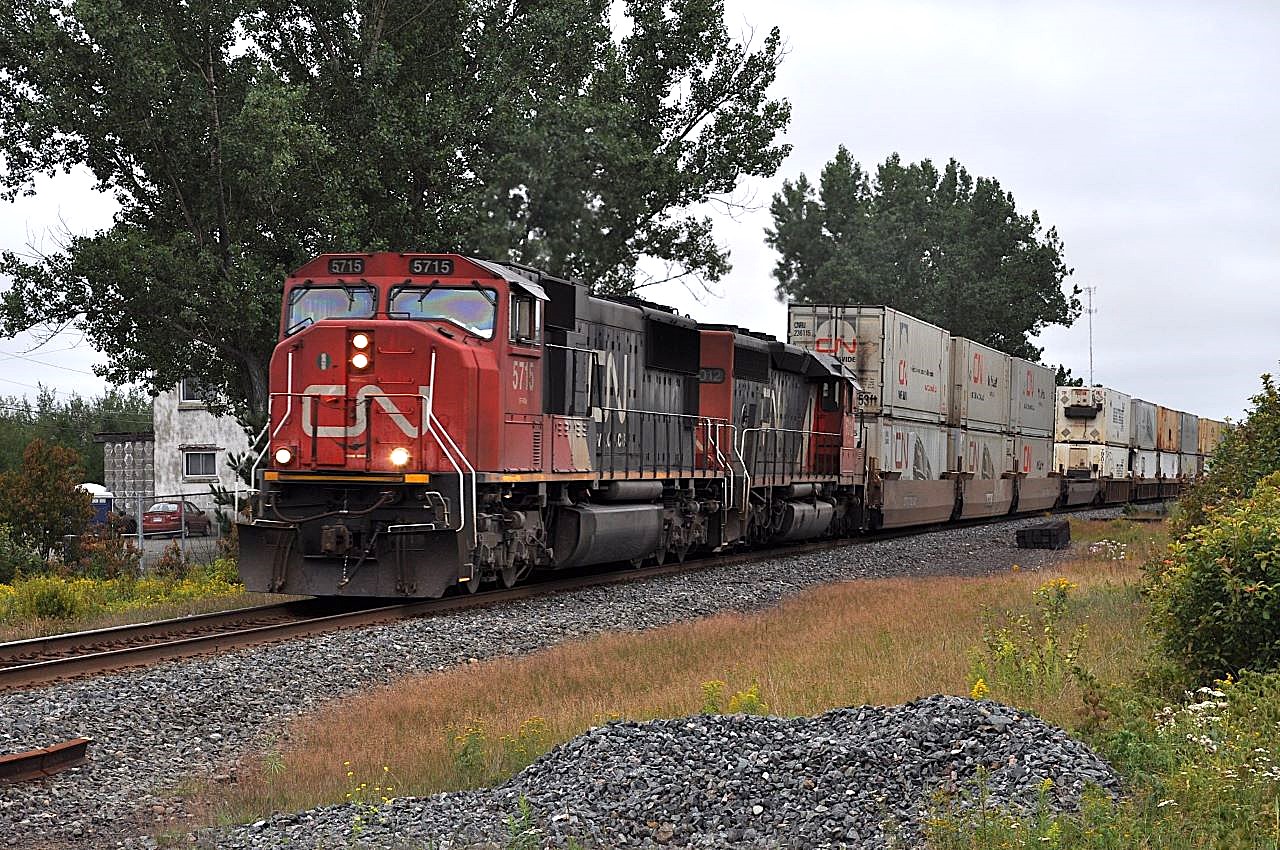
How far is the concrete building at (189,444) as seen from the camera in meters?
48.2

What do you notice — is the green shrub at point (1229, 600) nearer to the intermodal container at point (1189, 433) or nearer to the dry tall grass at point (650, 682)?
the dry tall grass at point (650, 682)

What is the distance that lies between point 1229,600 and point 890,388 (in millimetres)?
19665

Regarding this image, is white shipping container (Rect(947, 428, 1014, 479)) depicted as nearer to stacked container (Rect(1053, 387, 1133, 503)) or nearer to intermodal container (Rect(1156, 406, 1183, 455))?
stacked container (Rect(1053, 387, 1133, 503))

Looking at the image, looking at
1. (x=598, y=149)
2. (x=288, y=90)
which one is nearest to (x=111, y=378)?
(x=288, y=90)

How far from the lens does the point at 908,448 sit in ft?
94.5

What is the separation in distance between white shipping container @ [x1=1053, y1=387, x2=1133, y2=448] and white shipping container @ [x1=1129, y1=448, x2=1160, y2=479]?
347cm

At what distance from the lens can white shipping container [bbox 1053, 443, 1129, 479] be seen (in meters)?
42.8

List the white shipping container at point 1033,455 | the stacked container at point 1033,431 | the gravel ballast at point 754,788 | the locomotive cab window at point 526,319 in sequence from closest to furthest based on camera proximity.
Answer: the gravel ballast at point 754,788
the locomotive cab window at point 526,319
the stacked container at point 1033,431
the white shipping container at point 1033,455

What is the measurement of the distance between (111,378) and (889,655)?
1664 cm

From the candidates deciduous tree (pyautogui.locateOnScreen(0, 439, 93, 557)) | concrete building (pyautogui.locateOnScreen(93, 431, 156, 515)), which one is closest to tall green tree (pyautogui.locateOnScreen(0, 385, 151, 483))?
concrete building (pyautogui.locateOnScreen(93, 431, 156, 515))

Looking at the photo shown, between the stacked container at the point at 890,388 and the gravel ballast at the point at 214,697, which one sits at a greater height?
the stacked container at the point at 890,388

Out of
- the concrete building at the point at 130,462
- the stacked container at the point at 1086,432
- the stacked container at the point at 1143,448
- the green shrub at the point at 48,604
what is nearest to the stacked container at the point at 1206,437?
the stacked container at the point at 1143,448

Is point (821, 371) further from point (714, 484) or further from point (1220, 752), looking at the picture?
point (1220, 752)

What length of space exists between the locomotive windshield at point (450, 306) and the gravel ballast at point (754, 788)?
8.12 meters
